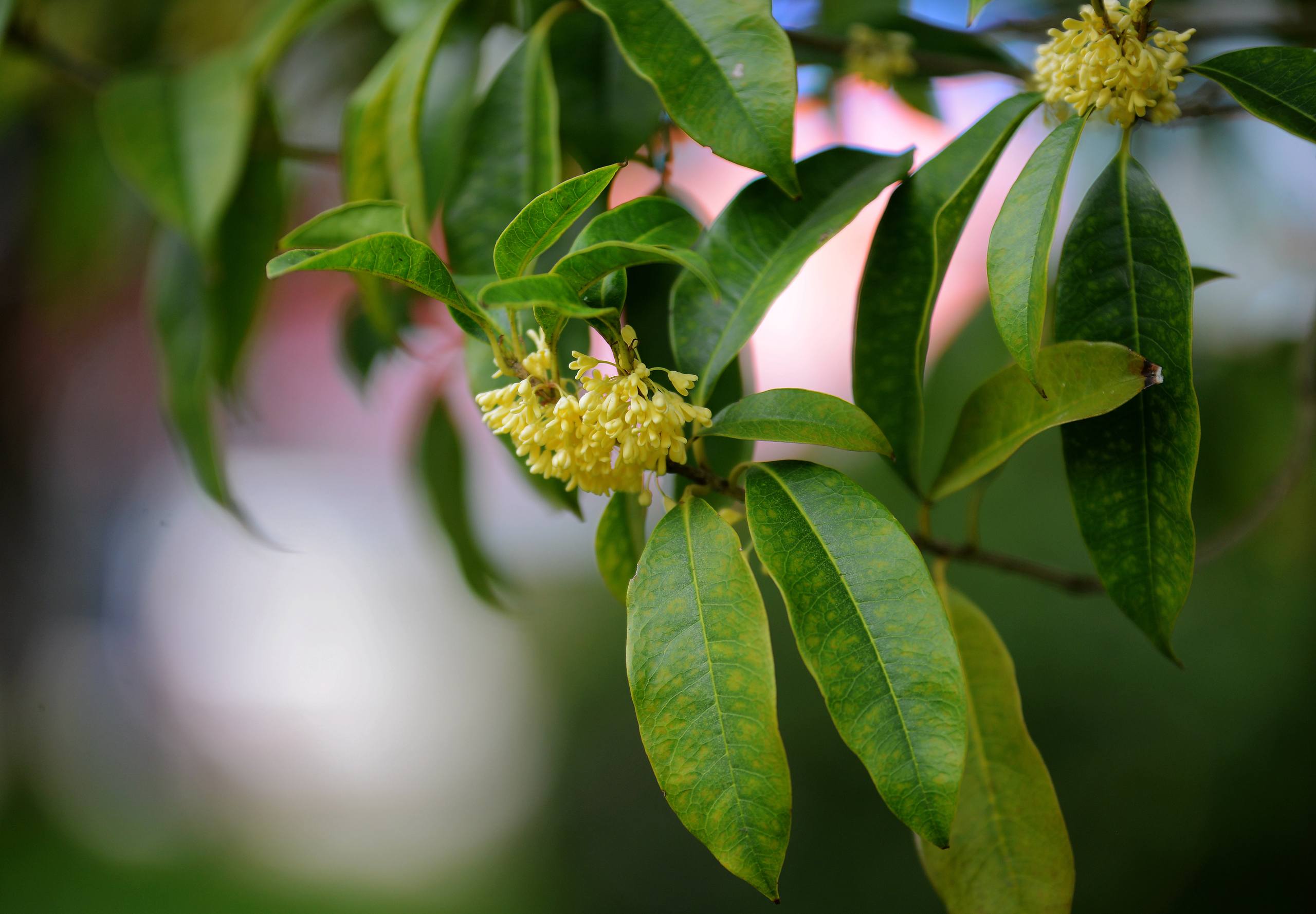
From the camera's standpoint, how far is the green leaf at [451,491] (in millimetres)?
877

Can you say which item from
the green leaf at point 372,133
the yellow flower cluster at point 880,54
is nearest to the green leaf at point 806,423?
the green leaf at point 372,133

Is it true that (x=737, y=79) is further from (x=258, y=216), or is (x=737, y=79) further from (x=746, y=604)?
(x=258, y=216)

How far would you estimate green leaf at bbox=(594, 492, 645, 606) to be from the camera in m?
0.45

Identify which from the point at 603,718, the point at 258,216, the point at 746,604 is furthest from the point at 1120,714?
the point at 258,216

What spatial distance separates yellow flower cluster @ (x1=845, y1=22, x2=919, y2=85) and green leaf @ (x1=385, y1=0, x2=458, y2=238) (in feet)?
1.14

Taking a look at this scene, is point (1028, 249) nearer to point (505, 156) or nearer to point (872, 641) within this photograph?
point (872, 641)

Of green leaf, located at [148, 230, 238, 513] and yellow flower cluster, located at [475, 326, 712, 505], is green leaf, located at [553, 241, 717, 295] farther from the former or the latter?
green leaf, located at [148, 230, 238, 513]

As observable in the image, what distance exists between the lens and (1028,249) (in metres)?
0.36

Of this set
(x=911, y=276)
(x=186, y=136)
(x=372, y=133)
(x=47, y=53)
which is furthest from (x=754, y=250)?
(x=47, y=53)

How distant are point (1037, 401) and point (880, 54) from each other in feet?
1.46

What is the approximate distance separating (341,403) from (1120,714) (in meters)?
1.68

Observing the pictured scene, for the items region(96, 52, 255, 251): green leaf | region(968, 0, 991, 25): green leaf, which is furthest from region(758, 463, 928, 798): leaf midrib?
region(96, 52, 255, 251): green leaf

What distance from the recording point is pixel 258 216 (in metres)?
0.77

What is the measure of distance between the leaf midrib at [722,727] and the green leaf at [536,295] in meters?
0.12
